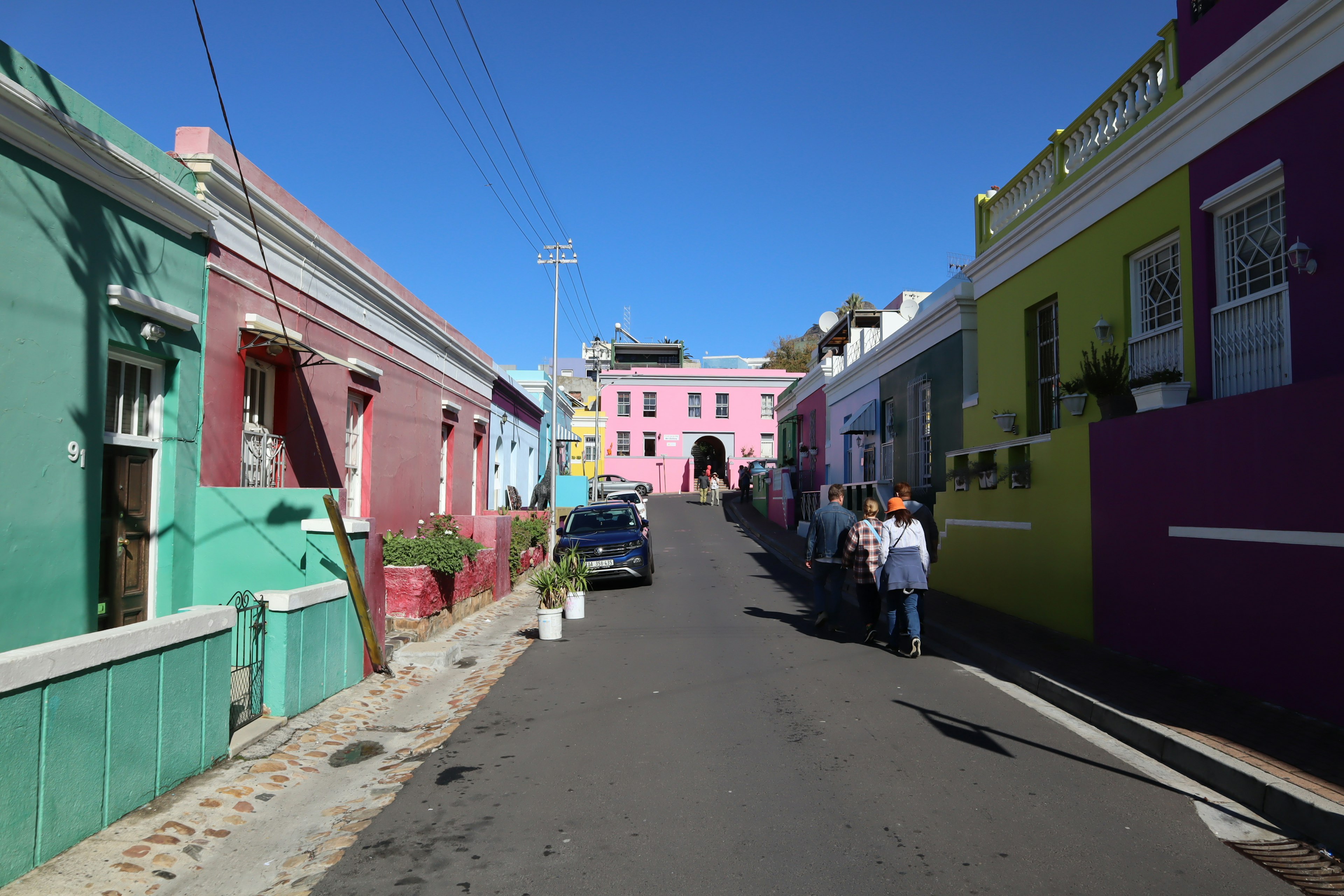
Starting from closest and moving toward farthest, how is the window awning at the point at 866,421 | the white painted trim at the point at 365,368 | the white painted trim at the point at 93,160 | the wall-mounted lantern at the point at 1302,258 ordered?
the white painted trim at the point at 93,160
the wall-mounted lantern at the point at 1302,258
the white painted trim at the point at 365,368
the window awning at the point at 866,421

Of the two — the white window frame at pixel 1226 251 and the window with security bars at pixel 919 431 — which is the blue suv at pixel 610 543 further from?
the white window frame at pixel 1226 251

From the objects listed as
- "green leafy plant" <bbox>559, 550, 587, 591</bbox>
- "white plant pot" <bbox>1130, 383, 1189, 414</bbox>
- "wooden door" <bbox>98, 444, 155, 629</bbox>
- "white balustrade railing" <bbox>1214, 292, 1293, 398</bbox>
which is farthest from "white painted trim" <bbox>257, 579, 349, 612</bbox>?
"white balustrade railing" <bbox>1214, 292, 1293, 398</bbox>

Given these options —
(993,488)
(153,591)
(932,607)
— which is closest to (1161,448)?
(993,488)

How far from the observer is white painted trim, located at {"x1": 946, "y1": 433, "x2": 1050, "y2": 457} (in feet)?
37.2

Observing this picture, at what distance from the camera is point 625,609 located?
1395 cm

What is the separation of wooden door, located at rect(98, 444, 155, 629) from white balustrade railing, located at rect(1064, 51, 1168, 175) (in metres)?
10.8

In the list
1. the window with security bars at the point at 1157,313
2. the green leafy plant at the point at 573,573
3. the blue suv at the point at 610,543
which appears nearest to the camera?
the window with security bars at the point at 1157,313

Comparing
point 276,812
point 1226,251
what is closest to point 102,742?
point 276,812

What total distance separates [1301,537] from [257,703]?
26.5ft

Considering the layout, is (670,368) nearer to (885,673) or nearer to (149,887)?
(885,673)

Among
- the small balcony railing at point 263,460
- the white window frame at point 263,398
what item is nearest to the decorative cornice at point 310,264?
the white window frame at point 263,398

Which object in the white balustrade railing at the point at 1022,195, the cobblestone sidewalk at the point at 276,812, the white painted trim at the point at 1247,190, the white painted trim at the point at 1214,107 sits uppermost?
the white balustrade railing at the point at 1022,195

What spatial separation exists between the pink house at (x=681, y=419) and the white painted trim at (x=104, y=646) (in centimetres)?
4830

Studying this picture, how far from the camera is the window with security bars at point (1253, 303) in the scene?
7.86 meters
